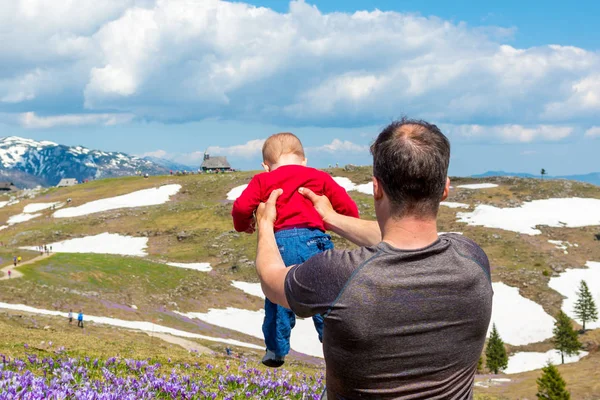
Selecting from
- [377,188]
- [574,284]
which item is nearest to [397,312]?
[377,188]

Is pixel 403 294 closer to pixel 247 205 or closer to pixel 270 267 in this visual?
pixel 270 267

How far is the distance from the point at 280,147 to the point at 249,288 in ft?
199

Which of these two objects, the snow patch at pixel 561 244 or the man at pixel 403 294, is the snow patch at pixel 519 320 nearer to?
the snow patch at pixel 561 244

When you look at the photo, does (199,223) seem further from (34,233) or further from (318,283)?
(318,283)

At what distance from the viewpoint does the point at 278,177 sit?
7.29 meters

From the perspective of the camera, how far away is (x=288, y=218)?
7184 mm

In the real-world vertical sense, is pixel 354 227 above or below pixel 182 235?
above

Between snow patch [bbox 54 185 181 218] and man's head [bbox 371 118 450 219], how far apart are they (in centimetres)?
11338

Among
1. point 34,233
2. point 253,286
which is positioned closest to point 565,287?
point 253,286

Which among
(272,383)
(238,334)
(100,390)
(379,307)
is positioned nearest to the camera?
(379,307)

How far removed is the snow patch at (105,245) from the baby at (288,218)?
8046cm

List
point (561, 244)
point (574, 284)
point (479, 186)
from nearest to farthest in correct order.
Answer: point (574, 284), point (561, 244), point (479, 186)

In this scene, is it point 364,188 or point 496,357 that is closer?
point 496,357

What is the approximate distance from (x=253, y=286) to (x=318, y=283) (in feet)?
215
